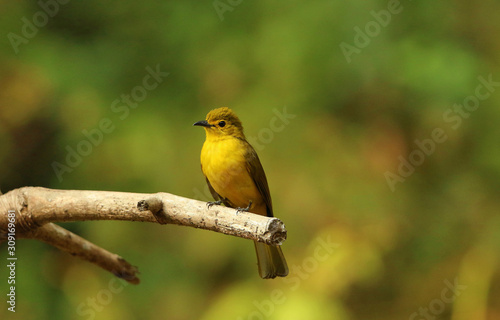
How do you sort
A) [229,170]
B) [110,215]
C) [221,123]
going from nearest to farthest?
1. [110,215]
2. [229,170]
3. [221,123]

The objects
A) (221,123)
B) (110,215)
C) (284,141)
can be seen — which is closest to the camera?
(110,215)

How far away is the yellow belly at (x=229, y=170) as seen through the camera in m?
3.08

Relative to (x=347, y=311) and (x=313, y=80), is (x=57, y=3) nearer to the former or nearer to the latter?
(x=313, y=80)

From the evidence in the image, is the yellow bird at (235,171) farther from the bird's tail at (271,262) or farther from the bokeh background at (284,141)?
the bokeh background at (284,141)

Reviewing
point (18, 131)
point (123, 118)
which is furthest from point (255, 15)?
point (18, 131)

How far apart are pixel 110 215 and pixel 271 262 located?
0.99 m

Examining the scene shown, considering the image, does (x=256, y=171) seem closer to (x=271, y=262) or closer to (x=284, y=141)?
(x=271, y=262)

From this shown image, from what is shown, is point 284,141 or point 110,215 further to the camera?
point 284,141

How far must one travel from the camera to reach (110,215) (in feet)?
8.87

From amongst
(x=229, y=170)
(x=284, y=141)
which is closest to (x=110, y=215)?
(x=229, y=170)

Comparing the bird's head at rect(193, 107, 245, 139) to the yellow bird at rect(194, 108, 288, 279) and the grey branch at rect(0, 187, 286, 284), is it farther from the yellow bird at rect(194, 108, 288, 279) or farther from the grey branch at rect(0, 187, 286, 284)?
the grey branch at rect(0, 187, 286, 284)

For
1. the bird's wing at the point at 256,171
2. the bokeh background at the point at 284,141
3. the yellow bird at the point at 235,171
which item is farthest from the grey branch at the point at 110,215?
the bokeh background at the point at 284,141

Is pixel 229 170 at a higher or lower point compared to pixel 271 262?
higher

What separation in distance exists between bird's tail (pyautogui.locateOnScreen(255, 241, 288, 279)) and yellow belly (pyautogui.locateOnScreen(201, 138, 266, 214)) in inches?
12.8
